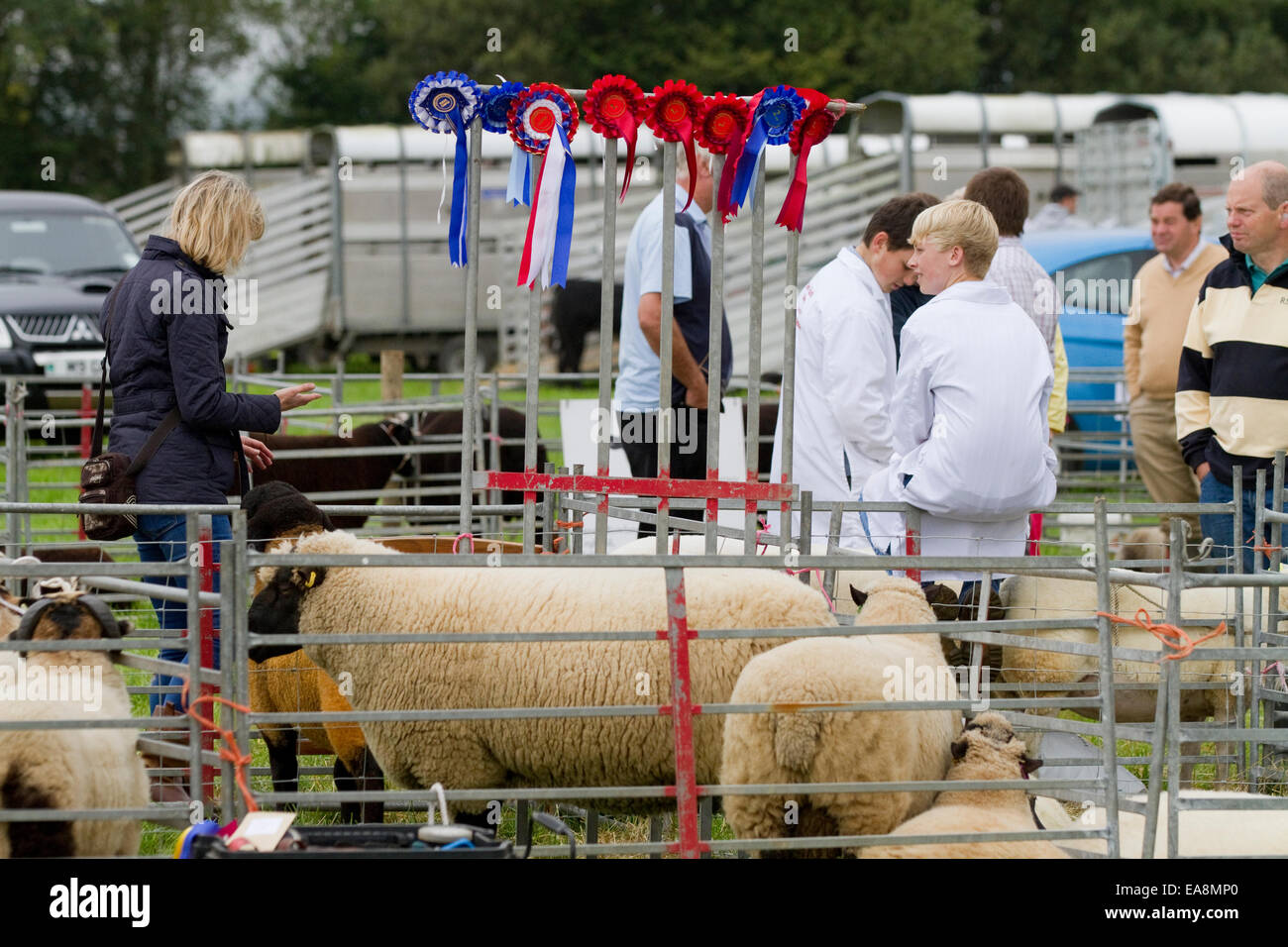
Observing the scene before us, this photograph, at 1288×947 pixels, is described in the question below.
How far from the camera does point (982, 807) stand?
394 cm

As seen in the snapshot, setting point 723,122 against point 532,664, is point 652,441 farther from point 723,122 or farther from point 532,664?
point 532,664

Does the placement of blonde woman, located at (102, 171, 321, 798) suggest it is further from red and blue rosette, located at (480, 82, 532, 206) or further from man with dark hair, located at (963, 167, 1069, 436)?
man with dark hair, located at (963, 167, 1069, 436)

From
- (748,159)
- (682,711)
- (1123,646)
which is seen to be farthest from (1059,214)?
(682,711)

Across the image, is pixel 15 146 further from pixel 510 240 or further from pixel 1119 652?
pixel 1119 652

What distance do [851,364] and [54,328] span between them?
10.4 m

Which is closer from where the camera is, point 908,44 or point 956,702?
point 956,702

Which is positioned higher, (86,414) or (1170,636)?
(86,414)

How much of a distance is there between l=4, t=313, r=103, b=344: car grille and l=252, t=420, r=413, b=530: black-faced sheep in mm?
4908

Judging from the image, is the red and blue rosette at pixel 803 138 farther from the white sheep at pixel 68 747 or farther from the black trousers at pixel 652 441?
the white sheep at pixel 68 747

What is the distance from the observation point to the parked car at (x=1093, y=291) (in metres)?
12.2

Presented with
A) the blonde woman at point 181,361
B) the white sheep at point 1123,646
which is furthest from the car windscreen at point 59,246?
the white sheep at point 1123,646

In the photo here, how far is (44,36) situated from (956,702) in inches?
1245

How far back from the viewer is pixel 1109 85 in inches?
1470

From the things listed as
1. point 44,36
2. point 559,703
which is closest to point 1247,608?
point 559,703
